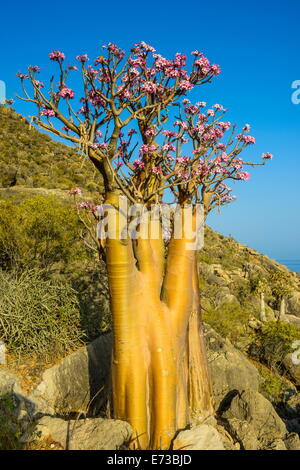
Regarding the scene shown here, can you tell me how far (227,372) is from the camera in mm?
7449

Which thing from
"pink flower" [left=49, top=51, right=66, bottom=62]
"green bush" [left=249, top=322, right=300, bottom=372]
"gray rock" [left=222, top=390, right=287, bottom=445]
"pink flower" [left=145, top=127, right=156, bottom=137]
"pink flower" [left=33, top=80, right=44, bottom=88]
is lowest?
"green bush" [left=249, top=322, right=300, bottom=372]

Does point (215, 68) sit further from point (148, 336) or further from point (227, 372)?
point (227, 372)

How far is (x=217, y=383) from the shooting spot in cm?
726

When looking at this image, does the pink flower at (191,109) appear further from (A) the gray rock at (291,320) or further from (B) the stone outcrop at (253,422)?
(A) the gray rock at (291,320)

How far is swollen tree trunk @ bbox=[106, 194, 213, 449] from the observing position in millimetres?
4430

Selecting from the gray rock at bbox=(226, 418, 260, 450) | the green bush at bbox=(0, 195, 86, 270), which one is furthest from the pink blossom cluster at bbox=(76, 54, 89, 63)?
the green bush at bbox=(0, 195, 86, 270)

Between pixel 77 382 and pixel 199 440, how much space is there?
2703mm

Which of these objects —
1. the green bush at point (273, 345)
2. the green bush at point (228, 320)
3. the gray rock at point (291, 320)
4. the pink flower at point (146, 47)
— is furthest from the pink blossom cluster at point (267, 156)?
the gray rock at point (291, 320)

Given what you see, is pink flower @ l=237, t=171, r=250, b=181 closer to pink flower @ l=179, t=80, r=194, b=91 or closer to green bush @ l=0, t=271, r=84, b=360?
pink flower @ l=179, t=80, r=194, b=91

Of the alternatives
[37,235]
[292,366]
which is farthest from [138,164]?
[292,366]

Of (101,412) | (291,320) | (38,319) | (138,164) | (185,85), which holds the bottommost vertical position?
(291,320)

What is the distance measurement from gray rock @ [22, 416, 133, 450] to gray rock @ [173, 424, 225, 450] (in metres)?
0.60

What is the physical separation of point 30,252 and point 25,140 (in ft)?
68.8
